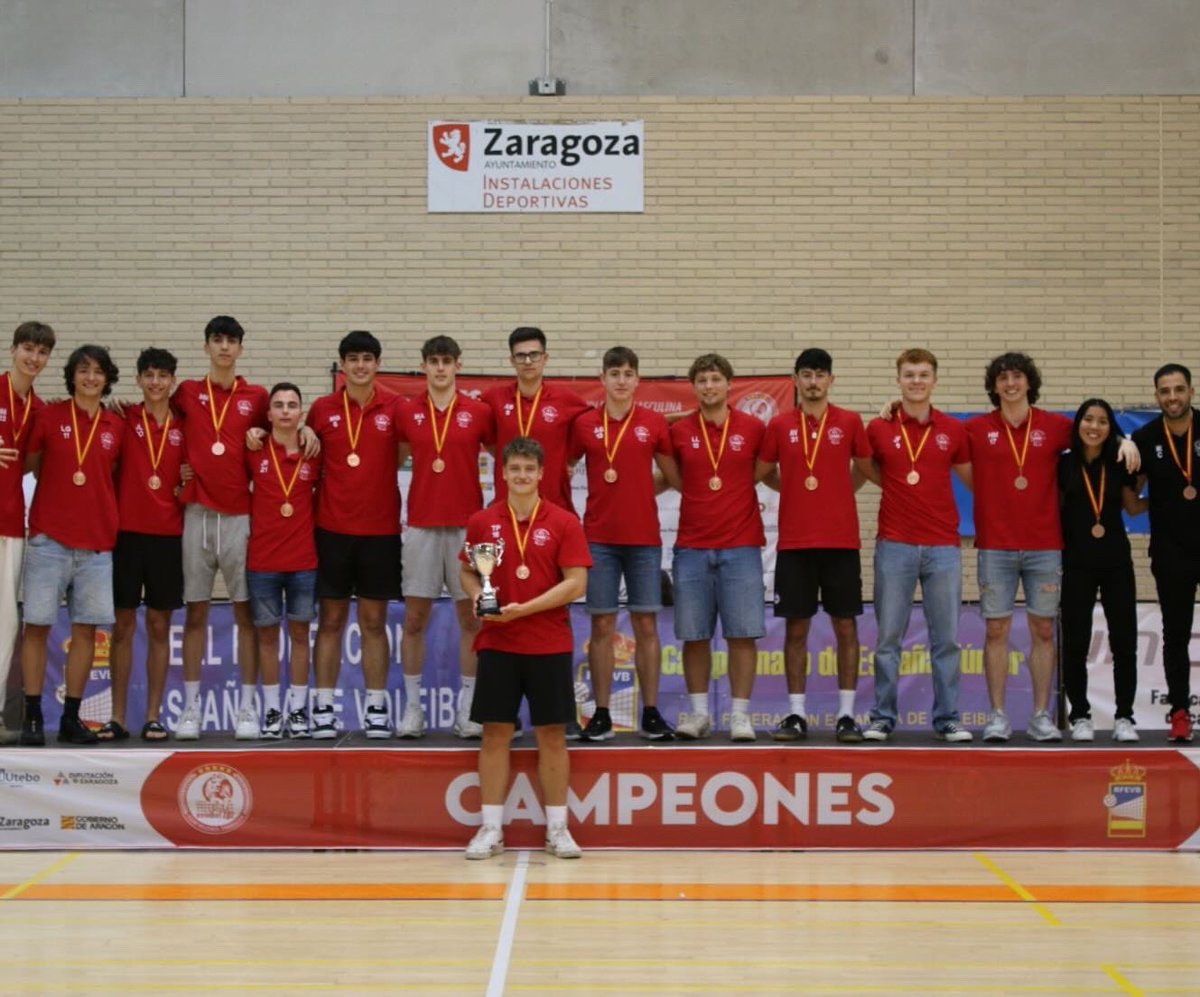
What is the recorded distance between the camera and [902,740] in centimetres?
802

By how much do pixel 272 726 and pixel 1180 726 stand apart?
500 cm

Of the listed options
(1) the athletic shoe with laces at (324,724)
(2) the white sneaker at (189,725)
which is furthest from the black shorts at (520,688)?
(2) the white sneaker at (189,725)

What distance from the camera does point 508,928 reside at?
6.23 metres

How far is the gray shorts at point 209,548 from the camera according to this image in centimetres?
791

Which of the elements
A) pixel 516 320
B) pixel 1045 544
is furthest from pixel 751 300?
pixel 1045 544

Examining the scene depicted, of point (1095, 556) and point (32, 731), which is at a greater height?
A: point (1095, 556)

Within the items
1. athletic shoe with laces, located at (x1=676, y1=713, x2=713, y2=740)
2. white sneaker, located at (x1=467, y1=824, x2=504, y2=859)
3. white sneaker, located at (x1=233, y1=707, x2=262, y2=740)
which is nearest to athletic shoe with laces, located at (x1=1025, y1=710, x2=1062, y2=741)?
athletic shoe with laces, located at (x1=676, y1=713, x2=713, y2=740)

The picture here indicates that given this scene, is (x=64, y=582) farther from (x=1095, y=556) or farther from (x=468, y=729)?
(x=1095, y=556)

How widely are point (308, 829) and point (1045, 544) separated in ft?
14.1

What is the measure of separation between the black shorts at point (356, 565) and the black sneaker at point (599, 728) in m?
1.28

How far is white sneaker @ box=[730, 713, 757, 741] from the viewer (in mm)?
7965

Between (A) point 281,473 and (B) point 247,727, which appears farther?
(B) point 247,727

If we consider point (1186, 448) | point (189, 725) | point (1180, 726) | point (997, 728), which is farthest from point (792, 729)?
point (189, 725)

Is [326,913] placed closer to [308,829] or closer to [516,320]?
[308,829]
